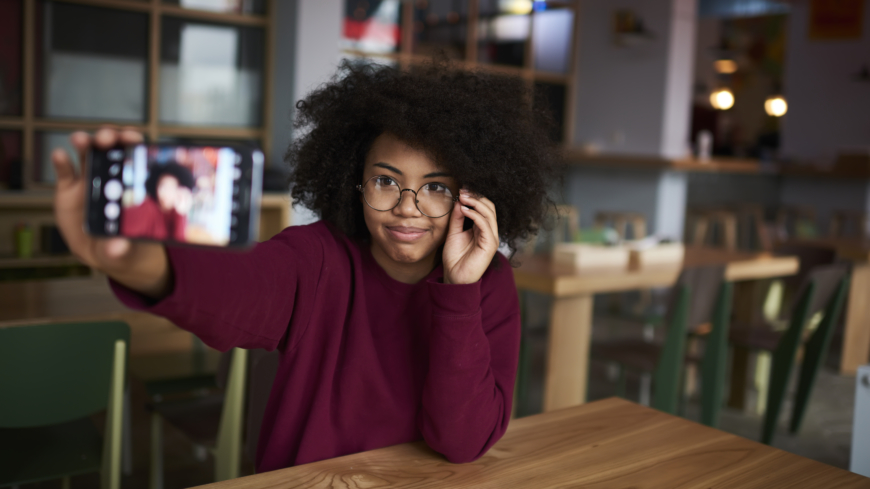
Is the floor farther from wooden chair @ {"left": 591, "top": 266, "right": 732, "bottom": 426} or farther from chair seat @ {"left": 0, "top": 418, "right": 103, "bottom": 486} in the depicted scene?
chair seat @ {"left": 0, "top": 418, "right": 103, "bottom": 486}

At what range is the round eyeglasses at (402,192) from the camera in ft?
3.81

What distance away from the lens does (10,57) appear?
4.03 meters

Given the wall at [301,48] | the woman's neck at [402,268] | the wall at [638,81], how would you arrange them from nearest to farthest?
the woman's neck at [402,268] → the wall at [301,48] → the wall at [638,81]

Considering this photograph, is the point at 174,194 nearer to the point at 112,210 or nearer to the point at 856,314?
the point at 112,210

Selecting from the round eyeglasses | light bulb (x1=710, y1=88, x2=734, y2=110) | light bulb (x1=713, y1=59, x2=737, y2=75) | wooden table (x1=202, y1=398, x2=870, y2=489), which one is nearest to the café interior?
wooden table (x1=202, y1=398, x2=870, y2=489)

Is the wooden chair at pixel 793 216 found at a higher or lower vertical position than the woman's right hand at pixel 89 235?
lower

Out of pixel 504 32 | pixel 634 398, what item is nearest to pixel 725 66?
pixel 504 32

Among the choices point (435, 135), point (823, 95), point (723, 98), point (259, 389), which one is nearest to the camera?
point (435, 135)

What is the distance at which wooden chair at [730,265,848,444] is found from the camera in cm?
291

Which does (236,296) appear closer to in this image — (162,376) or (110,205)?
(110,205)

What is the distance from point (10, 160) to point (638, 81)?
5.28 metres

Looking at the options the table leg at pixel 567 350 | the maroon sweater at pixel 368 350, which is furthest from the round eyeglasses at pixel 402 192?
the table leg at pixel 567 350

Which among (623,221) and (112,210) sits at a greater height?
(112,210)

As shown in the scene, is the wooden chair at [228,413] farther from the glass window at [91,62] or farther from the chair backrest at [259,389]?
the glass window at [91,62]
